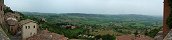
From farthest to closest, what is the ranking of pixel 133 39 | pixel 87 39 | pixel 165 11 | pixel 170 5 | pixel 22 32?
pixel 87 39, pixel 133 39, pixel 22 32, pixel 165 11, pixel 170 5

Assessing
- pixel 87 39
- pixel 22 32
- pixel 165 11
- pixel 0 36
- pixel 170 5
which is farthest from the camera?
pixel 87 39

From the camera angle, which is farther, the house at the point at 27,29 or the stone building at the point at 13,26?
the stone building at the point at 13,26

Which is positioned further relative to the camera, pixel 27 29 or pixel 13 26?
pixel 13 26

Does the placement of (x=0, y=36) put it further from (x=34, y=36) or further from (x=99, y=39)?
(x=99, y=39)

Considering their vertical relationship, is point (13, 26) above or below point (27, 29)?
above

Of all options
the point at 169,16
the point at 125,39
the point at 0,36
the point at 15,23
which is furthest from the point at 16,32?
the point at 0,36

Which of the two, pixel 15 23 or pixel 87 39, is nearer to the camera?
pixel 15 23

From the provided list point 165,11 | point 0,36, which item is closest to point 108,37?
point 165,11

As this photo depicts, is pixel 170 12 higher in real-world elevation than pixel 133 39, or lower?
higher

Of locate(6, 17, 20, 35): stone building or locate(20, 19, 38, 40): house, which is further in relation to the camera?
locate(6, 17, 20, 35): stone building
